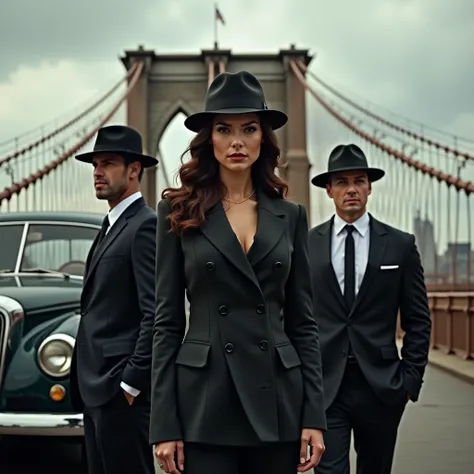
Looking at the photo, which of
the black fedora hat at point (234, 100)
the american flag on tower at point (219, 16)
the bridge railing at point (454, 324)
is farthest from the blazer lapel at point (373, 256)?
the american flag on tower at point (219, 16)

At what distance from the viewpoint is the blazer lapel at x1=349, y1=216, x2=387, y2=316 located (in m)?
3.80

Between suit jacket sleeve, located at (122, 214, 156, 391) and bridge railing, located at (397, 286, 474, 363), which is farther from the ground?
suit jacket sleeve, located at (122, 214, 156, 391)

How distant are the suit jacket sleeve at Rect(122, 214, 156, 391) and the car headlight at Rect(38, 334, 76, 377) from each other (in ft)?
5.51

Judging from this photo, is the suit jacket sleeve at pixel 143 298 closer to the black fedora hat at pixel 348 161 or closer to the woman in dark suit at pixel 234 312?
the woman in dark suit at pixel 234 312

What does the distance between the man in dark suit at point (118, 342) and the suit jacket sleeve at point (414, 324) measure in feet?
3.45

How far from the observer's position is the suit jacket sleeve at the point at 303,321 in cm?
241

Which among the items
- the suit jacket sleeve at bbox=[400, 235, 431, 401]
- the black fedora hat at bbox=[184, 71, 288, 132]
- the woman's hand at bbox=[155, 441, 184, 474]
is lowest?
the woman's hand at bbox=[155, 441, 184, 474]

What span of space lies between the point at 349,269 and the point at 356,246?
0.12m

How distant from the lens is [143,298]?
322cm

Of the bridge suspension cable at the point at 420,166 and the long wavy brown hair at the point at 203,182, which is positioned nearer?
the long wavy brown hair at the point at 203,182

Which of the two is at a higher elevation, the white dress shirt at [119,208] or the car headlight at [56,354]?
the white dress shirt at [119,208]

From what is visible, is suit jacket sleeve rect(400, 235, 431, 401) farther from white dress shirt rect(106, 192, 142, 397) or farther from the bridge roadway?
the bridge roadway

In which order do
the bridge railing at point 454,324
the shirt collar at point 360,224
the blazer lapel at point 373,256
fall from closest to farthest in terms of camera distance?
the blazer lapel at point 373,256 → the shirt collar at point 360,224 → the bridge railing at point 454,324

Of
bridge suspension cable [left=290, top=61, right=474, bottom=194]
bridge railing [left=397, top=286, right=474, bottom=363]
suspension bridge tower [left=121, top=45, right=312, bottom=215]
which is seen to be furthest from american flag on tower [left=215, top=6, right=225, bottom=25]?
bridge railing [left=397, top=286, right=474, bottom=363]
